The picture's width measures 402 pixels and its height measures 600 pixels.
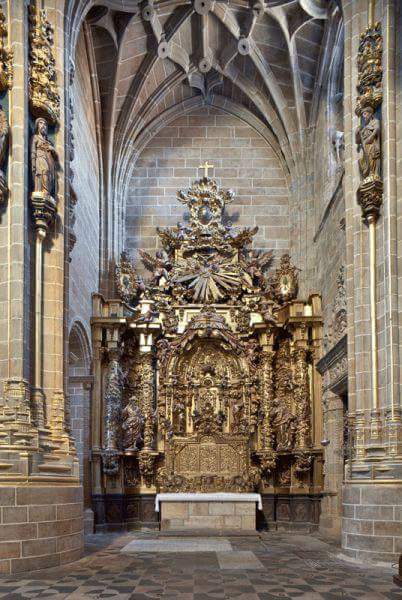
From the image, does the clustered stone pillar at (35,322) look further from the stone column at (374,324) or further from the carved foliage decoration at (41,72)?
the stone column at (374,324)

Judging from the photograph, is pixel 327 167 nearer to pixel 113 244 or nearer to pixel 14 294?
pixel 113 244

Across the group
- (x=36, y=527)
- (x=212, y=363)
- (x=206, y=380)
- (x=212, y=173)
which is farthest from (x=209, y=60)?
(x=36, y=527)

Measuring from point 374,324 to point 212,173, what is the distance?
10.1 meters

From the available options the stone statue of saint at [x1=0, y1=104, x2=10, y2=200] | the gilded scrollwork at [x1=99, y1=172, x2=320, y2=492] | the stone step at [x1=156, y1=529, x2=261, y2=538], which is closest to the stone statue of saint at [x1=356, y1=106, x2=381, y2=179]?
the stone statue of saint at [x1=0, y1=104, x2=10, y2=200]

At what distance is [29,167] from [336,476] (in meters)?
9.02

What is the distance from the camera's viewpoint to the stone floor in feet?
30.9

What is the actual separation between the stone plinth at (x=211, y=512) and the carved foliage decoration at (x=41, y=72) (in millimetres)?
8637

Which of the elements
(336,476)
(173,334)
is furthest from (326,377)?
(173,334)

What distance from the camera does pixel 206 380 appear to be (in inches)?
782

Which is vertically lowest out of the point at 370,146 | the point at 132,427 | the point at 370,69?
the point at 132,427

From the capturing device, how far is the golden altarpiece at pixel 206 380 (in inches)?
746

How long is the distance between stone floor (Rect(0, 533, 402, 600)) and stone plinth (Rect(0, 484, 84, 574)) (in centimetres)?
24

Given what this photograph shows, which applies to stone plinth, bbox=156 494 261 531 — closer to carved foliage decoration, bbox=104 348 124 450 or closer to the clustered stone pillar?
carved foliage decoration, bbox=104 348 124 450

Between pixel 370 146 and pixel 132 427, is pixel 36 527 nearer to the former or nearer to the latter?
pixel 370 146
